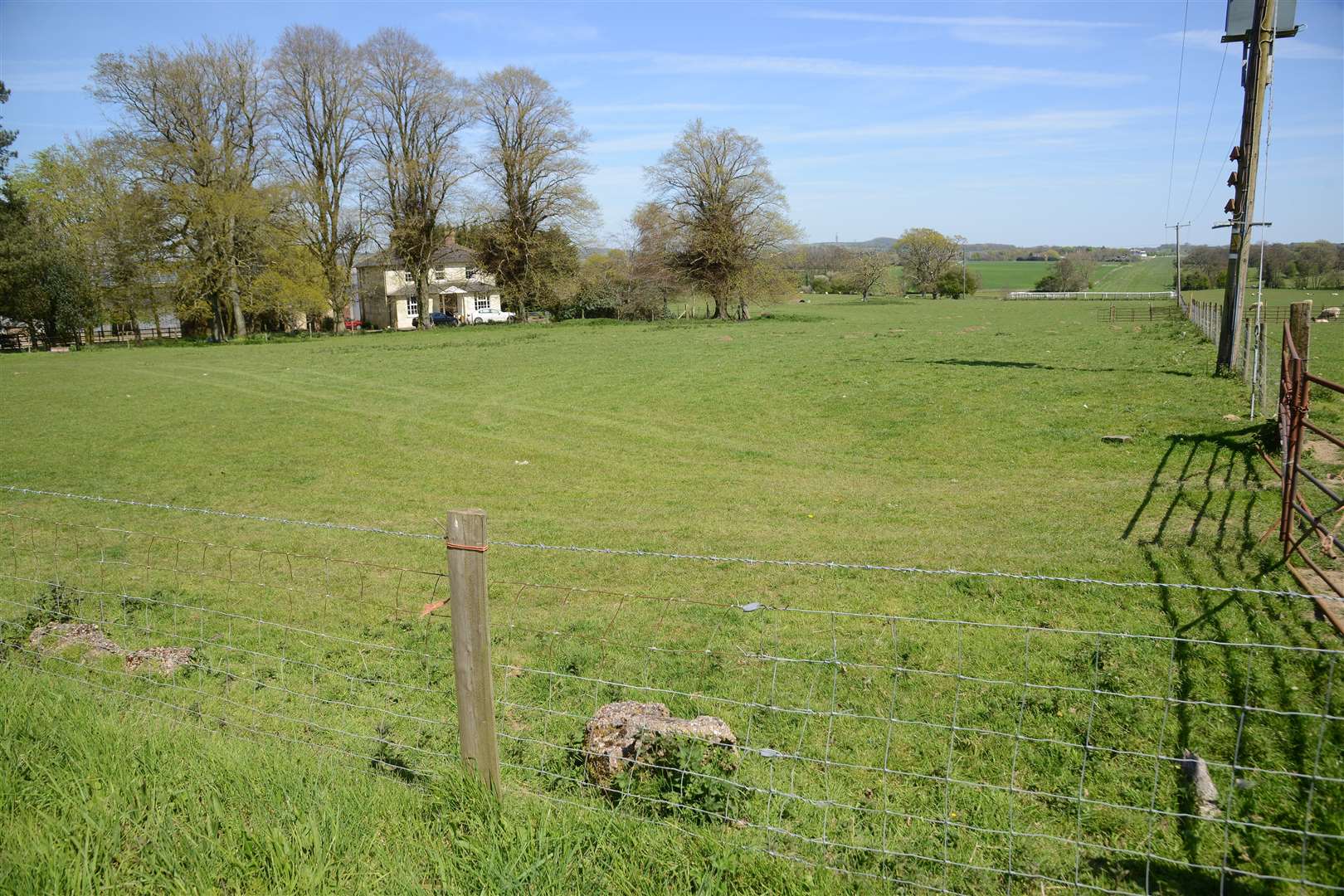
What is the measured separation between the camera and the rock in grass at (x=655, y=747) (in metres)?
4.32

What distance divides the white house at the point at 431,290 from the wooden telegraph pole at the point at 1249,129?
63.5 metres

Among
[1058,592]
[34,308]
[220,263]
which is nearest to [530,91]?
[220,263]

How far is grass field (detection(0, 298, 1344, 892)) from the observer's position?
382 cm

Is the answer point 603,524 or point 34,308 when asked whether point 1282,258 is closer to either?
point 603,524

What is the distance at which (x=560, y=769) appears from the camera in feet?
15.8

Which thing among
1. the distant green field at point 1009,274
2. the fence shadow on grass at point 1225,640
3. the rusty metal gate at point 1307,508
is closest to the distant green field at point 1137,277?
the distant green field at point 1009,274

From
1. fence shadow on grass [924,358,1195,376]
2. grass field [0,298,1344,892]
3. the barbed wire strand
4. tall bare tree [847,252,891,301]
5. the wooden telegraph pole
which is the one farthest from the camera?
tall bare tree [847,252,891,301]

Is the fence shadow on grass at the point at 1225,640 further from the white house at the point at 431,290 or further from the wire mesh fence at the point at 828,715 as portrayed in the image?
the white house at the point at 431,290

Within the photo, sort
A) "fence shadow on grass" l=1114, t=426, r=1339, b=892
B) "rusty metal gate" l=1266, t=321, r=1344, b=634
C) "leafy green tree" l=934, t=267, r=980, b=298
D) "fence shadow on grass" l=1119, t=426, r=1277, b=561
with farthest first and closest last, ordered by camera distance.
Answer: "leafy green tree" l=934, t=267, r=980, b=298, "fence shadow on grass" l=1119, t=426, r=1277, b=561, "rusty metal gate" l=1266, t=321, r=1344, b=634, "fence shadow on grass" l=1114, t=426, r=1339, b=892

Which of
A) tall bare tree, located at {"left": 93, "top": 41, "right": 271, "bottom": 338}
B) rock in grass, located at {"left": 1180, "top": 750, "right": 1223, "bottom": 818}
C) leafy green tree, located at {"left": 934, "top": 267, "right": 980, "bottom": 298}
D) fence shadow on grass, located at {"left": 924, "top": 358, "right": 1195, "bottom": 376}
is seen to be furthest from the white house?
rock in grass, located at {"left": 1180, "top": 750, "right": 1223, "bottom": 818}

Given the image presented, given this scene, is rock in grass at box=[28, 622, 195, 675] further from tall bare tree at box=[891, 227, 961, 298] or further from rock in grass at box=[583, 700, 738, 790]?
tall bare tree at box=[891, 227, 961, 298]

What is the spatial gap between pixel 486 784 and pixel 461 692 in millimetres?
446

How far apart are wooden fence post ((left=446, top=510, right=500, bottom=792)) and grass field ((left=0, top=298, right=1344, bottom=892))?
23 centimetres

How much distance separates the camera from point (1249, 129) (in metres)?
16.8
